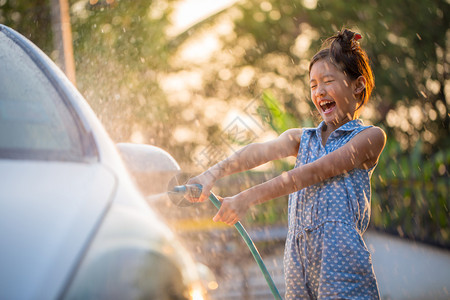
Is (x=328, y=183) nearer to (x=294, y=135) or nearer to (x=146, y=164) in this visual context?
(x=294, y=135)

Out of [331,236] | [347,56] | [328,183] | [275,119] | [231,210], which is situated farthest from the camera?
[275,119]

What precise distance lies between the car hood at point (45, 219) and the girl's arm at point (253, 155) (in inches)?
32.9

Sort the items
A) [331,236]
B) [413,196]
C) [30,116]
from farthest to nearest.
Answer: [413,196]
[331,236]
[30,116]

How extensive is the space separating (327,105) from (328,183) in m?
0.33

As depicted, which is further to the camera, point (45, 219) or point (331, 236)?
point (331, 236)

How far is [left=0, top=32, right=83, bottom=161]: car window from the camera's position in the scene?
131cm

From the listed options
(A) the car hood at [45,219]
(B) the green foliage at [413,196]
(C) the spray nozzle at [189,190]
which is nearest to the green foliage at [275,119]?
(B) the green foliage at [413,196]

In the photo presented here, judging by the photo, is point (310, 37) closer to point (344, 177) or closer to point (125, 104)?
point (125, 104)

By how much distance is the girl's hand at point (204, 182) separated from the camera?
184 cm

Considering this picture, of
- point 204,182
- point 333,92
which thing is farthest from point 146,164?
point 333,92

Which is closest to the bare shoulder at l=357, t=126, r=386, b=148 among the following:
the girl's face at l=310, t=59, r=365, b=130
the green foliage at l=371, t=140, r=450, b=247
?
the girl's face at l=310, t=59, r=365, b=130

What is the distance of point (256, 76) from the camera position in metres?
19.9

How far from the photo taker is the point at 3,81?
1.62 metres

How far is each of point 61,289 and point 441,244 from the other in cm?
642
